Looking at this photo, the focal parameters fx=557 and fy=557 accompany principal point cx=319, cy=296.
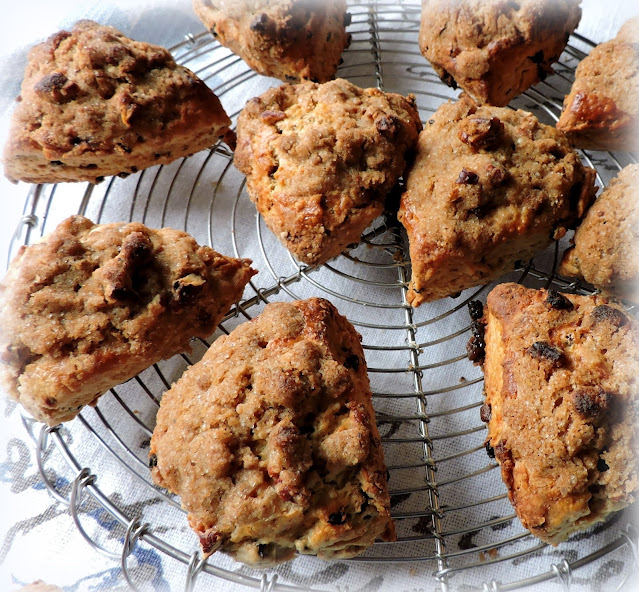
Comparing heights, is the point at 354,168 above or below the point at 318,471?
above

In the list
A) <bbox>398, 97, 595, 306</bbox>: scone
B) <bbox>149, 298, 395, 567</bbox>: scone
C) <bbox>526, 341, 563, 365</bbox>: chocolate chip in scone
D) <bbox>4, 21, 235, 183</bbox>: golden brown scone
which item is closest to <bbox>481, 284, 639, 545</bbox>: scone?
<bbox>526, 341, 563, 365</bbox>: chocolate chip in scone

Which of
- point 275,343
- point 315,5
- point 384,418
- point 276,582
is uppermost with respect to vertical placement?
point 315,5

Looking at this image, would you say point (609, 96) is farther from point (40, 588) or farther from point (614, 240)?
point (40, 588)

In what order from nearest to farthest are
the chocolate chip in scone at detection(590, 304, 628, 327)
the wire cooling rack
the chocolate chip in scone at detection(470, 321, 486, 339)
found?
the chocolate chip in scone at detection(590, 304, 628, 327)
the wire cooling rack
the chocolate chip in scone at detection(470, 321, 486, 339)

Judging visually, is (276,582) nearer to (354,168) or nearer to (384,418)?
(384,418)

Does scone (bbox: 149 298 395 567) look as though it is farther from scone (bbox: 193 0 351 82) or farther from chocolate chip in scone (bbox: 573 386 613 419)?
scone (bbox: 193 0 351 82)

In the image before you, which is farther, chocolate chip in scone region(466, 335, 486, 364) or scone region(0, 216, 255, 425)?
chocolate chip in scone region(466, 335, 486, 364)

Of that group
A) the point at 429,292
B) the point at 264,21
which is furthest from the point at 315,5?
the point at 429,292
